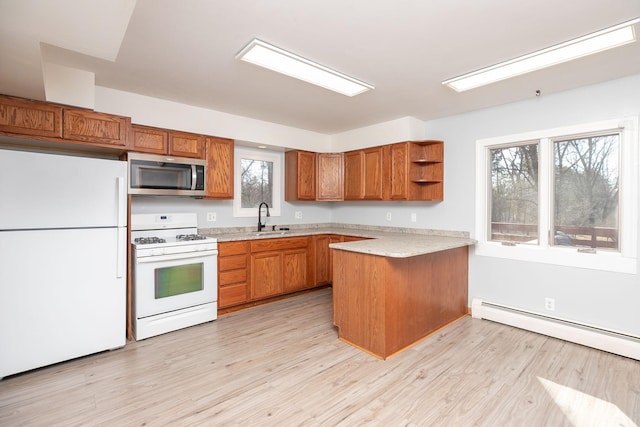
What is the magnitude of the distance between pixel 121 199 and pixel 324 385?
2.33 meters

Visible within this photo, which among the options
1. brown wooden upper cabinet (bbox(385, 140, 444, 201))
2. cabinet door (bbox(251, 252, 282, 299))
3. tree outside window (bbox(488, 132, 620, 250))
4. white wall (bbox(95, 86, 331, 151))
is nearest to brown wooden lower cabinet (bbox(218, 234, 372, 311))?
cabinet door (bbox(251, 252, 282, 299))

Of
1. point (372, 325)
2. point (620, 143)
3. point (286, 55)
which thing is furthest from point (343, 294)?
point (620, 143)

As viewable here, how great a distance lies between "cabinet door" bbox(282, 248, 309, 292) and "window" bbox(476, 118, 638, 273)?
Answer: 7.63ft

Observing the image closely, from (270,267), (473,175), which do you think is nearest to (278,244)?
(270,267)

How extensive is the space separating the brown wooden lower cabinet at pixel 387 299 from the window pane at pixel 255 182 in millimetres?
1991

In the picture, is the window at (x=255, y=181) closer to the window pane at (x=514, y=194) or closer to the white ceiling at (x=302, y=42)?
the white ceiling at (x=302, y=42)

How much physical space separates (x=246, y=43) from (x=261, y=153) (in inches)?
97.7

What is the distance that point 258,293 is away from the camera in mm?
3877

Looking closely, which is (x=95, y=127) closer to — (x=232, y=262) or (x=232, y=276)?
(x=232, y=262)

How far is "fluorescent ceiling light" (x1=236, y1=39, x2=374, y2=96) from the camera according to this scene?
228 cm

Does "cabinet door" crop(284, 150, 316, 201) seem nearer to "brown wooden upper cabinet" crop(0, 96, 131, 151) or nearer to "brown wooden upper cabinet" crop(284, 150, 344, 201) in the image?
"brown wooden upper cabinet" crop(284, 150, 344, 201)

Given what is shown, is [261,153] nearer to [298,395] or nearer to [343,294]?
[343,294]

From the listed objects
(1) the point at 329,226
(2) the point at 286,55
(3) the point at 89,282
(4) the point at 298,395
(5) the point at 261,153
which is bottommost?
(4) the point at 298,395

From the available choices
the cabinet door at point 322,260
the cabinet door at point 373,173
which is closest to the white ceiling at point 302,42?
the cabinet door at point 373,173
